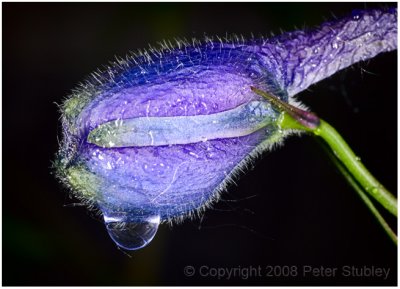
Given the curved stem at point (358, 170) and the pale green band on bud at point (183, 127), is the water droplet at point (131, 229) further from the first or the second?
the curved stem at point (358, 170)

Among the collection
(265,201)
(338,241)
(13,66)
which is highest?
(13,66)

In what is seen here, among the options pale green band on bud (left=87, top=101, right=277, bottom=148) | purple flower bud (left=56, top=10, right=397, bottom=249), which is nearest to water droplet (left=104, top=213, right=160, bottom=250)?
purple flower bud (left=56, top=10, right=397, bottom=249)

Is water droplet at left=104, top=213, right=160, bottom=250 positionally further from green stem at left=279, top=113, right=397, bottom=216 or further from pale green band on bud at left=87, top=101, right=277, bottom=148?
green stem at left=279, top=113, right=397, bottom=216

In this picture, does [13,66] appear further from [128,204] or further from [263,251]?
[128,204]

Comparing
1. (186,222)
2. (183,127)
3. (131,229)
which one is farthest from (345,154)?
(186,222)

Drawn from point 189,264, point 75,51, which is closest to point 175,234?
point 189,264

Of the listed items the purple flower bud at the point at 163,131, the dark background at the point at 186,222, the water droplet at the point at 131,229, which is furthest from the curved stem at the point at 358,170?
the dark background at the point at 186,222
